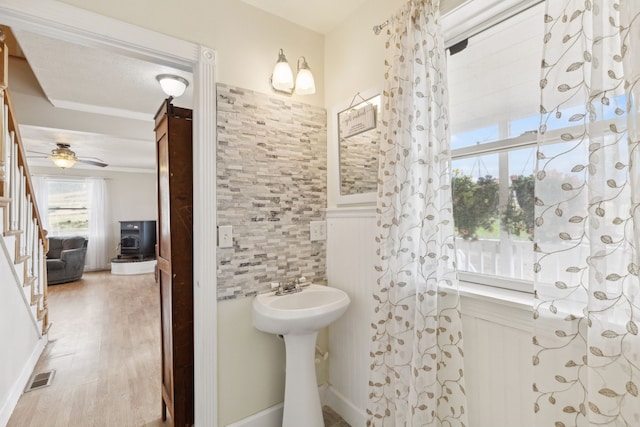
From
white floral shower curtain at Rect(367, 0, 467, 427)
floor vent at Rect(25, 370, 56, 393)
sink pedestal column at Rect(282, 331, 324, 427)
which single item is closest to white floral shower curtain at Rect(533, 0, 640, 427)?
white floral shower curtain at Rect(367, 0, 467, 427)

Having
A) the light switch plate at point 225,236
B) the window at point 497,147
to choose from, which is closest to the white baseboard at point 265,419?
the light switch plate at point 225,236

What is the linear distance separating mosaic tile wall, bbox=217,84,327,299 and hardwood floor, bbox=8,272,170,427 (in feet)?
4.11

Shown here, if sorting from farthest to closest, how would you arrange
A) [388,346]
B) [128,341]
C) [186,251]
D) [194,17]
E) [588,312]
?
1. [128,341]
2. [186,251]
3. [194,17]
4. [388,346]
5. [588,312]

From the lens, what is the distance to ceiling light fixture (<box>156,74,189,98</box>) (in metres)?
2.43

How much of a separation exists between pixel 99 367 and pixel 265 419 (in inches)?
72.9

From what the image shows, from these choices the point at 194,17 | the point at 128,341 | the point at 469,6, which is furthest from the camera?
the point at 128,341

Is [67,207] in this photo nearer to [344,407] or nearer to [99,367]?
[99,367]

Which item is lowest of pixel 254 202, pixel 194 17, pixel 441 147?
pixel 254 202

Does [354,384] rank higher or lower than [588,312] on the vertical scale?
lower

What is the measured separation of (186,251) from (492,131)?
5.48ft

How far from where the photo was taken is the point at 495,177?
3.96 ft

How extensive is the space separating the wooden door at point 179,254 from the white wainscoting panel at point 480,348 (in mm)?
959

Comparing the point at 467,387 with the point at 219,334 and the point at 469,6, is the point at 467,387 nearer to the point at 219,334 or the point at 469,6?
the point at 219,334

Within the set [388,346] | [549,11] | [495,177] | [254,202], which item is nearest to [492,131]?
[495,177]
